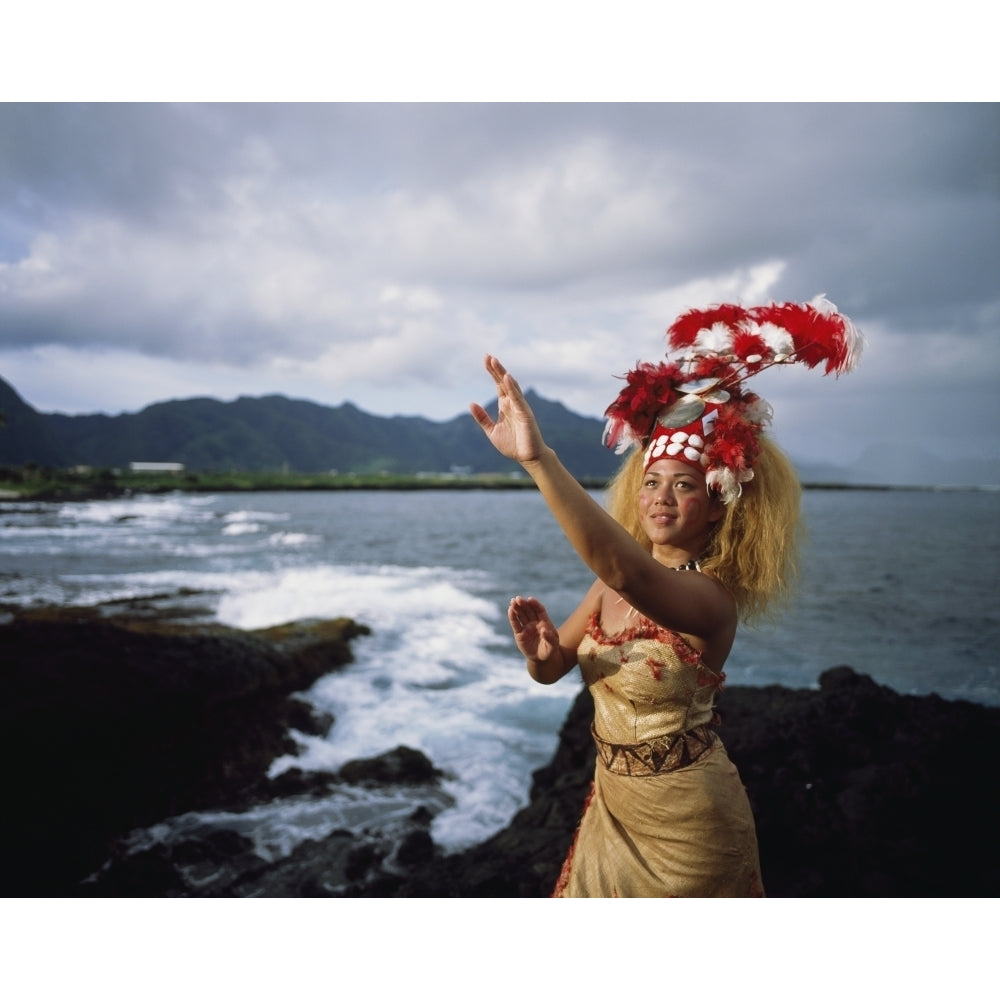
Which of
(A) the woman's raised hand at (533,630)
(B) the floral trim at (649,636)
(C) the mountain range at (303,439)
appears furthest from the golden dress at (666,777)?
(C) the mountain range at (303,439)

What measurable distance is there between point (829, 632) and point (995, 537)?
13.4 m

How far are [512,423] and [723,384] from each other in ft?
2.53

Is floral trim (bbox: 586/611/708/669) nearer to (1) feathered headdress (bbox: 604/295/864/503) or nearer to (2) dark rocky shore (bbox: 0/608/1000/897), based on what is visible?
(1) feathered headdress (bbox: 604/295/864/503)

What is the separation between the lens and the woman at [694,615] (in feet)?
5.35

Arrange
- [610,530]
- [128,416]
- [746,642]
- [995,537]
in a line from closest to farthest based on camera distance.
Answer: [610,530] → [746,642] → [995,537] → [128,416]

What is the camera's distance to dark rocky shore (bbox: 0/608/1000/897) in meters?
3.44

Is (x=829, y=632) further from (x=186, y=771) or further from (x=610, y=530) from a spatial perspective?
(x=610, y=530)

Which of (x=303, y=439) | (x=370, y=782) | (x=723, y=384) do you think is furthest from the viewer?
(x=303, y=439)

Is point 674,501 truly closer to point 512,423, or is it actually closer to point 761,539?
point 761,539

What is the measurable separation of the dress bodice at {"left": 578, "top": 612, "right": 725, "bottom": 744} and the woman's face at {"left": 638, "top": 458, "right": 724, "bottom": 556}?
0.24 metres

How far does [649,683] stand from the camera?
1.62m

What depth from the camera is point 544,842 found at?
3805 millimetres

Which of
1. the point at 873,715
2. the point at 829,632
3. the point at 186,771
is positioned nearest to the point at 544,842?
the point at 873,715

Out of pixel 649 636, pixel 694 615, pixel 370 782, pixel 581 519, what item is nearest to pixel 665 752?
pixel 649 636
